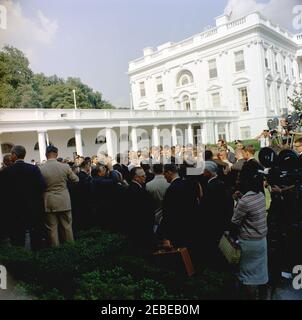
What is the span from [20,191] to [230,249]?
2.65 m

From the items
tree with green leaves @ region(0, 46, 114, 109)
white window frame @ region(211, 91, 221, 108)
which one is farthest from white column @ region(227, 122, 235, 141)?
tree with green leaves @ region(0, 46, 114, 109)

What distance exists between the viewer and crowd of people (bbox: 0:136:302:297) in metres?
2.98

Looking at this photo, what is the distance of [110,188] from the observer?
4422mm

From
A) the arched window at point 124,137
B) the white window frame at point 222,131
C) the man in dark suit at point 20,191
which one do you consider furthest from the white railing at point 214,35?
the arched window at point 124,137

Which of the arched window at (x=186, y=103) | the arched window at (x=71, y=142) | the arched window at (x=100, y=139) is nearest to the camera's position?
the arched window at (x=186, y=103)

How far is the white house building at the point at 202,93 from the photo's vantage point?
4.82 metres

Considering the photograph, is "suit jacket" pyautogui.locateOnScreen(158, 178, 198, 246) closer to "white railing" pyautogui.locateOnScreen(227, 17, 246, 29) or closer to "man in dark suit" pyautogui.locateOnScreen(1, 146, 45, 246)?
"man in dark suit" pyautogui.locateOnScreen(1, 146, 45, 246)

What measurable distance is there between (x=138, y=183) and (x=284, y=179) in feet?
6.26

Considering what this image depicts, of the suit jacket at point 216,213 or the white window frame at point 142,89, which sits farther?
the white window frame at point 142,89

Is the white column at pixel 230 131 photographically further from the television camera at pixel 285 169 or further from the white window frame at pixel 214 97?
the television camera at pixel 285 169

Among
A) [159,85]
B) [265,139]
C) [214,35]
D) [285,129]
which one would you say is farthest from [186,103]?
[285,129]

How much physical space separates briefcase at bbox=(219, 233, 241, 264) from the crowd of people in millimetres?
86
